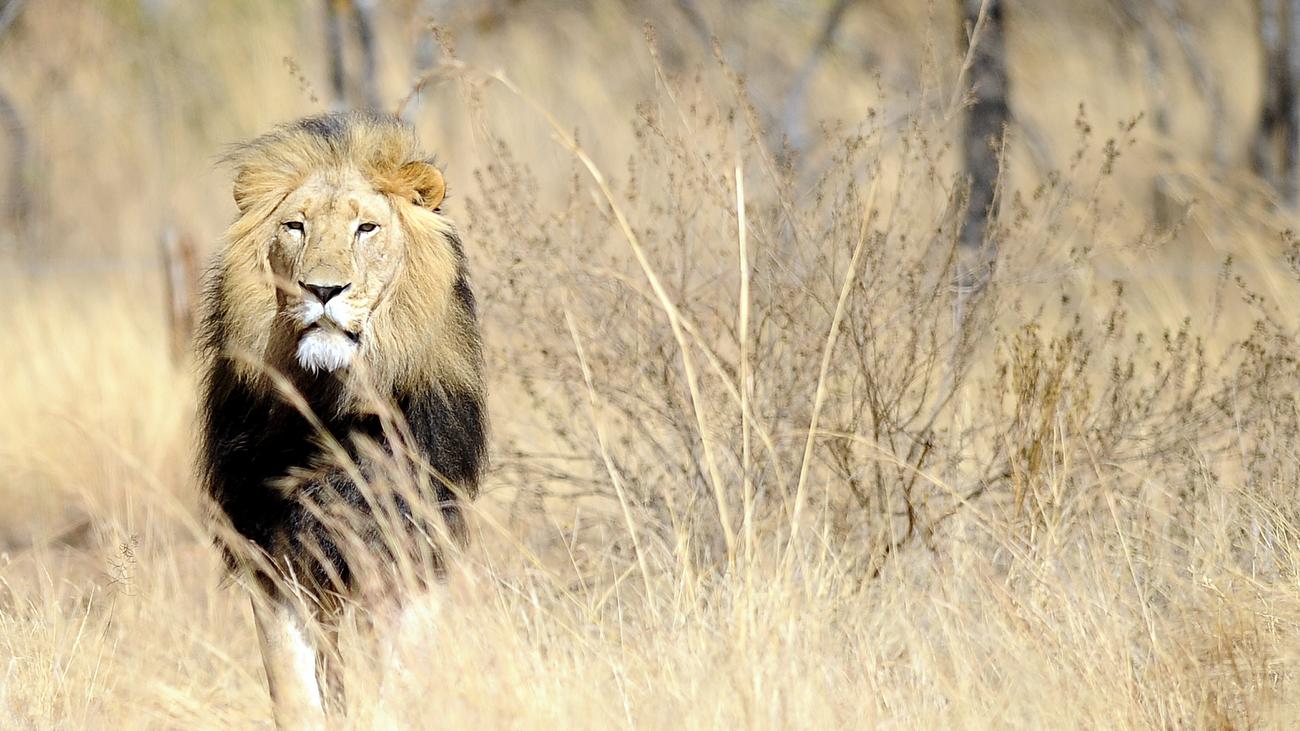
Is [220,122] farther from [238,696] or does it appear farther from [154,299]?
[238,696]

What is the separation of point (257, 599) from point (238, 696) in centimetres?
48

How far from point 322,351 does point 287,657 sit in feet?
2.57

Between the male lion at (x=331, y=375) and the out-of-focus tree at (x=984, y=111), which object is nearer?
the male lion at (x=331, y=375)

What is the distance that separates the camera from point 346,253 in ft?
10.9

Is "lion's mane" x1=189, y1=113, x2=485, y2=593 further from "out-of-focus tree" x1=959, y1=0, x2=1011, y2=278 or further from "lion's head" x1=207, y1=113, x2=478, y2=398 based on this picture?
"out-of-focus tree" x1=959, y1=0, x2=1011, y2=278

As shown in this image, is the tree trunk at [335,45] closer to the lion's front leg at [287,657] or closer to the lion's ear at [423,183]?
the lion's ear at [423,183]

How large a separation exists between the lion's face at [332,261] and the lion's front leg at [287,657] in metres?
0.65

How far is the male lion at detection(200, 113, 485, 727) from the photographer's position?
11.1 feet

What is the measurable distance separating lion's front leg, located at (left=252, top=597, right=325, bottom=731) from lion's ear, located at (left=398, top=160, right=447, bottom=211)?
101 cm

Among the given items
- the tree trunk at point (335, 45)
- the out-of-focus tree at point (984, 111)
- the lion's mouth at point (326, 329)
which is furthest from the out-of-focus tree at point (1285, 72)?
the lion's mouth at point (326, 329)

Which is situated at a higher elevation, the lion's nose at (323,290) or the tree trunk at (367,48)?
the tree trunk at (367,48)

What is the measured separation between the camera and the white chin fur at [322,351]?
324cm

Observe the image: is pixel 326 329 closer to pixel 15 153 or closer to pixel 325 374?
pixel 325 374

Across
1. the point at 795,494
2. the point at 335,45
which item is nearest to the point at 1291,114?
the point at 335,45
